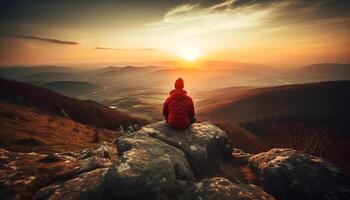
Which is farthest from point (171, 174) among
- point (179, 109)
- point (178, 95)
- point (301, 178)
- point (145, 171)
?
point (301, 178)

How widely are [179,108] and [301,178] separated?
7.31m

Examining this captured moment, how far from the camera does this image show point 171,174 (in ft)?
32.8

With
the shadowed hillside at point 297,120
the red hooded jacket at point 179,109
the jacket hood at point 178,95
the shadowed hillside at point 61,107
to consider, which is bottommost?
the shadowed hillside at point 297,120

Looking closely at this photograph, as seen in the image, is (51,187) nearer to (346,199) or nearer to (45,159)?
(45,159)

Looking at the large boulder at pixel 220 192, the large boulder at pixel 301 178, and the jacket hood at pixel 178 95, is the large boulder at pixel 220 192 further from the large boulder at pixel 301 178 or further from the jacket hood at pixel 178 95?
the jacket hood at pixel 178 95

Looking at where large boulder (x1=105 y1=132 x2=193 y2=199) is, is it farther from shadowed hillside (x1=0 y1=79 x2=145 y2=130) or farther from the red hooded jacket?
shadowed hillside (x1=0 y1=79 x2=145 y2=130)

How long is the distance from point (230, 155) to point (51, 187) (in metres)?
11.4

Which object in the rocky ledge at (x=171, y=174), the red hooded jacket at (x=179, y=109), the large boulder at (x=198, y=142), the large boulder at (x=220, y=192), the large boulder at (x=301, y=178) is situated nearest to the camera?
the large boulder at (x=220, y=192)

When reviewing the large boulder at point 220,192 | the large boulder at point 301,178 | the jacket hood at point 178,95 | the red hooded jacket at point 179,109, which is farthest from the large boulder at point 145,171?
the large boulder at point 301,178

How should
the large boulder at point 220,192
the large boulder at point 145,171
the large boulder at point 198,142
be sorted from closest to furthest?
1. the large boulder at point 220,192
2. the large boulder at point 145,171
3. the large boulder at point 198,142

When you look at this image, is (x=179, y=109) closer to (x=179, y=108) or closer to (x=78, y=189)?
(x=179, y=108)

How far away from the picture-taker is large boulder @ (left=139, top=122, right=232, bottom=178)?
12684 mm

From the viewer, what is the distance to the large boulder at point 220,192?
8716 mm

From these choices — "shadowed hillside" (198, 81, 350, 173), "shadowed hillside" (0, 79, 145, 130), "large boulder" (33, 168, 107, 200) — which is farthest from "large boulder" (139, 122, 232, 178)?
"shadowed hillside" (0, 79, 145, 130)
